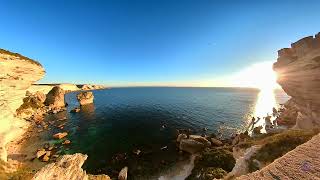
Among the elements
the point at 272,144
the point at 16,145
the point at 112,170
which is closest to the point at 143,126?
the point at 112,170

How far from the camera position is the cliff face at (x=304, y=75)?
2619 centimetres

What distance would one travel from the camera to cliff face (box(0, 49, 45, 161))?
28.0 meters

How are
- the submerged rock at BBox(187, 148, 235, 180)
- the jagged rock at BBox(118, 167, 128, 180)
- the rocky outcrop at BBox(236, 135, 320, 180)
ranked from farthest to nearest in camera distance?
the jagged rock at BBox(118, 167, 128, 180)
the submerged rock at BBox(187, 148, 235, 180)
the rocky outcrop at BBox(236, 135, 320, 180)

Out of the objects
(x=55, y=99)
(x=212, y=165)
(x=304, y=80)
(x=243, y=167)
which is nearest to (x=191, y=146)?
(x=212, y=165)

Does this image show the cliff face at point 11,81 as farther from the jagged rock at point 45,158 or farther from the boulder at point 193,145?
the boulder at point 193,145

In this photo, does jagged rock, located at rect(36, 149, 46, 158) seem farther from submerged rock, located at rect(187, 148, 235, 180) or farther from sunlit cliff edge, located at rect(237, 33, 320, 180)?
sunlit cliff edge, located at rect(237, 33, 320, 180)

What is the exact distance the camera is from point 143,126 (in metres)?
57.6

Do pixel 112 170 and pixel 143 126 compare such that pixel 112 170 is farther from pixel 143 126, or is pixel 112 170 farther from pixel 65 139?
pixel 143 126

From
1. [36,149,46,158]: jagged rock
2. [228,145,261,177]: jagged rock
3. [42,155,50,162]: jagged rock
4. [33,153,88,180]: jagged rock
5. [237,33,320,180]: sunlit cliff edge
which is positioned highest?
[237,33,320,180]: sunlit cliff edge

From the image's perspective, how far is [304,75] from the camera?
27484mm

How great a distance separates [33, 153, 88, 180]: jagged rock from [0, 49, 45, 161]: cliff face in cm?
1571

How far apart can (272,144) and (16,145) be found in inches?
1936

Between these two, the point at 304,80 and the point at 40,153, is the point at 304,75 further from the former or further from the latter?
the point at 40,153

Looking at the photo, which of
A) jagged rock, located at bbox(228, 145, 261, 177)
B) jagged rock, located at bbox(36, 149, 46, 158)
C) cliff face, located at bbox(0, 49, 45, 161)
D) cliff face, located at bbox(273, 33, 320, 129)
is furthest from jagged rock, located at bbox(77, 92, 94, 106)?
jagged rock, located at bbox(228, 145, 261, 177)
